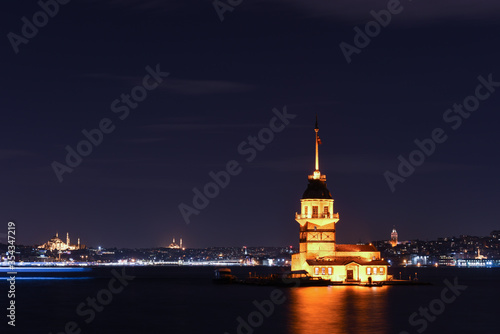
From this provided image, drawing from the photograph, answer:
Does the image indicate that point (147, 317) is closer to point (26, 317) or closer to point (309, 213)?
point (26, 317)

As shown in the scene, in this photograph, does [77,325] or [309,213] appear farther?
[309,213]

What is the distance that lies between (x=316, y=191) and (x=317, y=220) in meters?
3.61

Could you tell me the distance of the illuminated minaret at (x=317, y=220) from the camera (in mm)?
109688

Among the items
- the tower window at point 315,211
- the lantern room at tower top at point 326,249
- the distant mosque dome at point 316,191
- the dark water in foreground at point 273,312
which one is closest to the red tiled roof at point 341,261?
the lantern room at tower top at point 326,249

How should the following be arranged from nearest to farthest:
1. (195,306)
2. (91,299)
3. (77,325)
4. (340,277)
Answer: (77,325)
(195,306)
(91,299)
(340,277)

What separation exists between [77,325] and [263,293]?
35.7 metres

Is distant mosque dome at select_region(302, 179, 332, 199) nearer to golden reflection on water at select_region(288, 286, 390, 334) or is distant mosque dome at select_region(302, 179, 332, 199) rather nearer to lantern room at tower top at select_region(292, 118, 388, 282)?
lantern room at tower top at select_region(292, 118, 388, 282)

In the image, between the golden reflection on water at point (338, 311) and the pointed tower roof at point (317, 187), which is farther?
the pointed tower roof at point (317, 187)

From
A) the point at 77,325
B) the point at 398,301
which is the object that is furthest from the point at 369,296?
the point at 77,325

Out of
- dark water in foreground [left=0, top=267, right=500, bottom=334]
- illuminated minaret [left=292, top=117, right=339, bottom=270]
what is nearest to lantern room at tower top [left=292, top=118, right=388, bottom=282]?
illuminated minaret [left=292, top=117, right=339, bottom=270]

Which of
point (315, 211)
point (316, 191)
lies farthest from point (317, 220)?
point (316, 191)

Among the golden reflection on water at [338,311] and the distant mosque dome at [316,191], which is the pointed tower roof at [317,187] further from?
the golden reflection on water at [338,311]

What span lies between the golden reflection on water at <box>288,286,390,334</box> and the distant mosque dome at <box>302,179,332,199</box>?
45.1 feet

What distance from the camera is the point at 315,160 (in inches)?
4471
